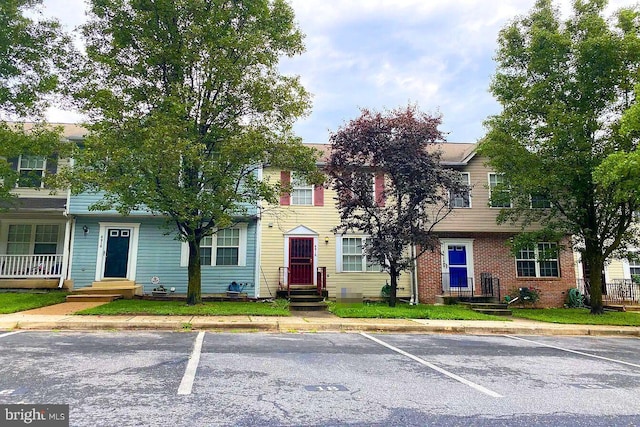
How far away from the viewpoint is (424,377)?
5371 mm

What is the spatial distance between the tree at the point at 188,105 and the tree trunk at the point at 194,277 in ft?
0.11

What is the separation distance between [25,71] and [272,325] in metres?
11.8

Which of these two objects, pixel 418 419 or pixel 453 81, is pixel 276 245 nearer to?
pixel 453 81

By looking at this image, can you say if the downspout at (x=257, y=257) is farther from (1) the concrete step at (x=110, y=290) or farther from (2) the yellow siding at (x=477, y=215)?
(2) the yellow siding at (x=477, y=215)

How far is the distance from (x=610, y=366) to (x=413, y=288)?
412 inches

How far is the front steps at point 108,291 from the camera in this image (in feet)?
46.1

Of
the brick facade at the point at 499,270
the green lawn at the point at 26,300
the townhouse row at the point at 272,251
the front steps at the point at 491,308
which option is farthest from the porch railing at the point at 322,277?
the green lawn at the point at 26,300

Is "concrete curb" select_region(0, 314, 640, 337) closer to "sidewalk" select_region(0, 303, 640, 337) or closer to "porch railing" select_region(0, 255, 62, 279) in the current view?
"sidewalk" select_region(0, 303, 640, 337)

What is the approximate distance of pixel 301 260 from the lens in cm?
1720

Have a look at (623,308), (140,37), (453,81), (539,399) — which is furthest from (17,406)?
(623,308)

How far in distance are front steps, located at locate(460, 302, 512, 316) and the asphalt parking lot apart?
6.90 metres

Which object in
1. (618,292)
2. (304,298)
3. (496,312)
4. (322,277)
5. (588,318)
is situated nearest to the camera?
(588,318)

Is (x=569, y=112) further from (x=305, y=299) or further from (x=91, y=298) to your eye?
(x=91, y=298)

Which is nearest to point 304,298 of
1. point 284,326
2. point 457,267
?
point 284,326
